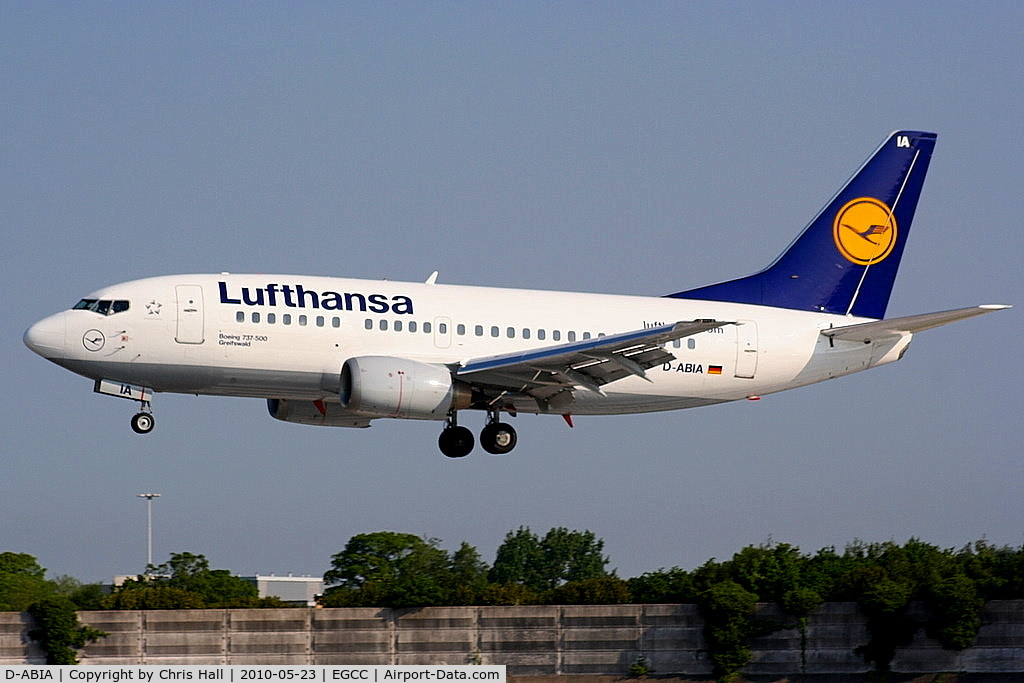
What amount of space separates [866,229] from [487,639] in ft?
58.6

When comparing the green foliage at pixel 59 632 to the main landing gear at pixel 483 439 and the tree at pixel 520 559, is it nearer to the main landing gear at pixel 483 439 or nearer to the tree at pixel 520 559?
the main landing gear at pixel 483 439

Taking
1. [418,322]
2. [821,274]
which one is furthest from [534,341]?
[821,274]

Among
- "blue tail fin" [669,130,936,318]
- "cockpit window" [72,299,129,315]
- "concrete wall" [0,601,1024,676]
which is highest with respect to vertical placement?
"blue tail fin" [669,130,936,318]

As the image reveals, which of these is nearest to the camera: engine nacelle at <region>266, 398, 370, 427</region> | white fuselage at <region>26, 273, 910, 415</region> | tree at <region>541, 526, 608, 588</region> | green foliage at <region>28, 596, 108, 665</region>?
white fuselage at <region>26, 273, 910, 415</region>

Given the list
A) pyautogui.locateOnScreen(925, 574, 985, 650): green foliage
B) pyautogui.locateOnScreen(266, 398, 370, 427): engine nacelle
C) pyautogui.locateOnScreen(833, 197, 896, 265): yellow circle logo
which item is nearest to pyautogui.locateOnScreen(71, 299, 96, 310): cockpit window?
pyautogui.locateOnScreen(266, 398, 370, 427): engine nacelle

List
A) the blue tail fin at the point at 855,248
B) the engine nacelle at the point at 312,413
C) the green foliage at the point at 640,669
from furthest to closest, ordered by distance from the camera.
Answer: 1. the green foliage at the point at 640,669
2. the blue tail fin at the point at 855,248
3. the engine nacelle at the point at 312,413

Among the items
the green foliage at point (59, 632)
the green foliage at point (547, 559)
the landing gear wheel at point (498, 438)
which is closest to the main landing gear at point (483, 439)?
the landing gear wheel at point (498, 438)

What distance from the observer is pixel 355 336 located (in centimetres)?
4025

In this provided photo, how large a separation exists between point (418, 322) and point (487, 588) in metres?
17.3

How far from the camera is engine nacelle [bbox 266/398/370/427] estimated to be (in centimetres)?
4400

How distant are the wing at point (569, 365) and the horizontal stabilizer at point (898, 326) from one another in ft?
20.4

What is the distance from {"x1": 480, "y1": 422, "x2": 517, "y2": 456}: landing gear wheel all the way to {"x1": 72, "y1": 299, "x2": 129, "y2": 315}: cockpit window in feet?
32.0

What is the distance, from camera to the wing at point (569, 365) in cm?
3859

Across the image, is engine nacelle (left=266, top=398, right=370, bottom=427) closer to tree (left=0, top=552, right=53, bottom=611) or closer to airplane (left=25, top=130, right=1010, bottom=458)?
airplane (left=25, top=130, right=1010, bottom=458)
